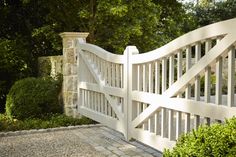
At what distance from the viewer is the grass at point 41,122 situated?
6848 mm

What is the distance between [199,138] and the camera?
7.72ft

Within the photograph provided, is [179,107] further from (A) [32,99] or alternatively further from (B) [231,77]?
(A) [32,99]

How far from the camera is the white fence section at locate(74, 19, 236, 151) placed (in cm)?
331

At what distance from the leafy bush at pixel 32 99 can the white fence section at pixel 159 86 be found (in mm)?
734

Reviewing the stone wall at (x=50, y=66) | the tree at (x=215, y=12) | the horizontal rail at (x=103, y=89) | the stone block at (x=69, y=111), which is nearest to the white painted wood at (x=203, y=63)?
the horizontal rail at (x=103, y=89)

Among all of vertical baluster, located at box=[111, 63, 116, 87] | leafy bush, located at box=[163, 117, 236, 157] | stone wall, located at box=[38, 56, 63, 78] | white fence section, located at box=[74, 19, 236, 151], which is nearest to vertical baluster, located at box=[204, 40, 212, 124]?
white fence section, located at box=[74, 19, 236, 151]

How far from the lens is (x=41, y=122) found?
23.6 feet

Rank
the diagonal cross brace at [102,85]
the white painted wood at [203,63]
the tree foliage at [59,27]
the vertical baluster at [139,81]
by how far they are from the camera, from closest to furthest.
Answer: the white painted wood at [203,63] → the vertical baluster at [139,81] → the diagonal cross brace at [102,85] → the tree foliage at [59,27]

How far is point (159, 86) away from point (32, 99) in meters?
3.94

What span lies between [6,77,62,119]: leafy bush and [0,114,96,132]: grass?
205 millimetres

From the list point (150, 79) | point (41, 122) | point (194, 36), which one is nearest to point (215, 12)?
point (41, 122)

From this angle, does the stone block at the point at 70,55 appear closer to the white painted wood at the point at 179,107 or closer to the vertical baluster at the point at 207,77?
the white painted wood at the point at 179,107

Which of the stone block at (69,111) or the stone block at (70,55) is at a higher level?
the stone block at (70,55)

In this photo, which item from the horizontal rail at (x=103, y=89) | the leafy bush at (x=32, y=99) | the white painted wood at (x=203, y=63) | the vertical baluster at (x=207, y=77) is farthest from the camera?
the leafy bush at (x=32, y=99)
